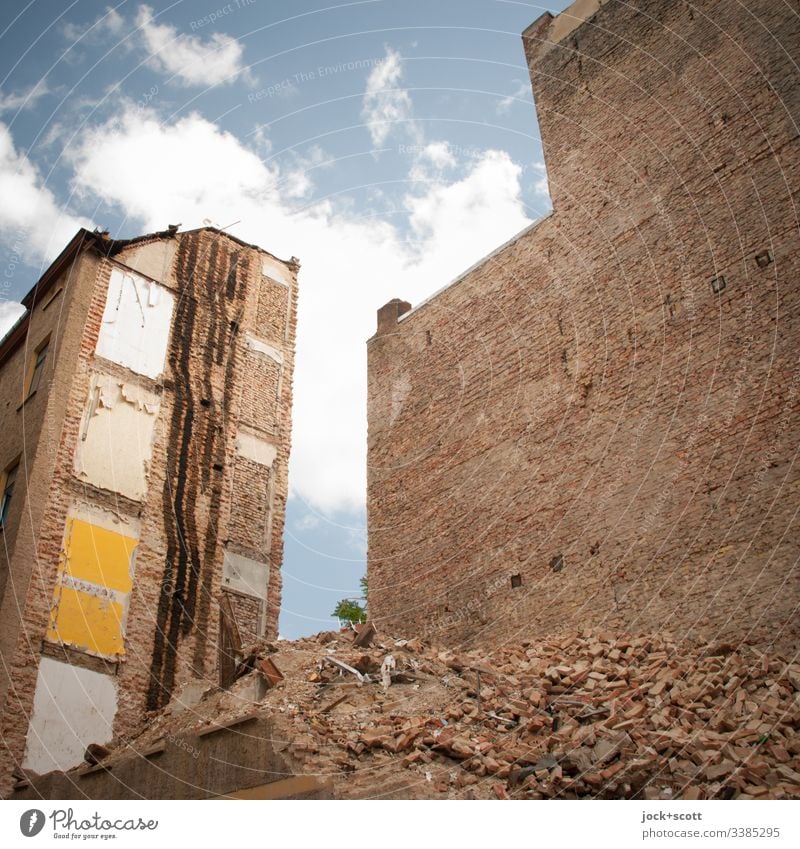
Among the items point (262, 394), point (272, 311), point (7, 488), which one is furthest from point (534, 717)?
point (272, 311)

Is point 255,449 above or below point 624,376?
above

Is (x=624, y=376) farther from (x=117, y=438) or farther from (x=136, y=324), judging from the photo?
(x=136, y=324)

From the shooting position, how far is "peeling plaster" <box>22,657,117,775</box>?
12109mm

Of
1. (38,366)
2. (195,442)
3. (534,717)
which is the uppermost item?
(38,366)

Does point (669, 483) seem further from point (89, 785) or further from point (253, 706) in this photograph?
point (89, 785)

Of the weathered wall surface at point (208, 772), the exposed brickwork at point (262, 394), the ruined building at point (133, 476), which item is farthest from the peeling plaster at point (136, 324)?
the weathered wall surface at point (208, 772)

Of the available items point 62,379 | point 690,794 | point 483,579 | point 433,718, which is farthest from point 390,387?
point 690,794

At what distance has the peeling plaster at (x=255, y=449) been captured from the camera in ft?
54.4

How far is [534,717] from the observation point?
973cm

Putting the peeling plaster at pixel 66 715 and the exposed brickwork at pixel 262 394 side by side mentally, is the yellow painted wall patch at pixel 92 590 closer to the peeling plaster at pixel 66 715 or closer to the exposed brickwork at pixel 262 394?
the peeling plaster at pixel 66 715

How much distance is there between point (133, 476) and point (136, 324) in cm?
296

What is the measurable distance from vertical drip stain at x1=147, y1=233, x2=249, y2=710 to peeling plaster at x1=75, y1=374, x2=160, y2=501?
49 centimetres

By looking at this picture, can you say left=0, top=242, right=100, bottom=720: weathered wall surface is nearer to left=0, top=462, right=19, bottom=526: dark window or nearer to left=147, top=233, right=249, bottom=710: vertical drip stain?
left=0, top=462, right=19, bottom=526: dark window

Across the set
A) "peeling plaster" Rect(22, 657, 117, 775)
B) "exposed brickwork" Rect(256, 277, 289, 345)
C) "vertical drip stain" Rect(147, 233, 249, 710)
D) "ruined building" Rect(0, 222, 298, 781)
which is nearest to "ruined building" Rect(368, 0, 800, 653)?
"exposed brickwork" Rect(256, 277, 289, 345)
